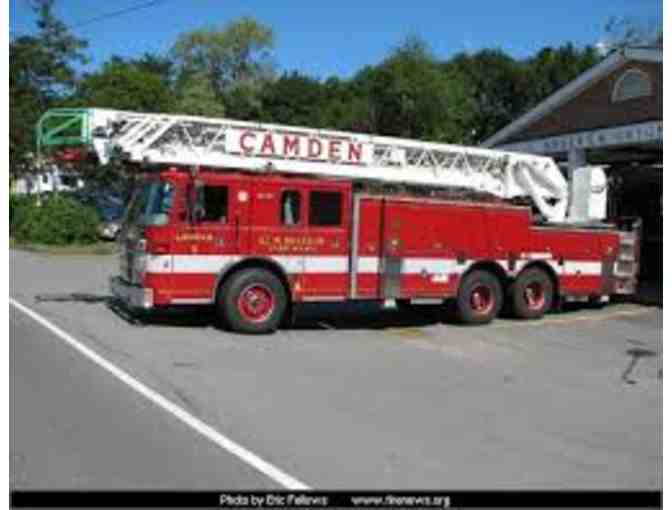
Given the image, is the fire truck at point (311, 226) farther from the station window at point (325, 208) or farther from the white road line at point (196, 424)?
the white road line at point (196, 424)

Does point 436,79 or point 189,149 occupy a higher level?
point 436,79

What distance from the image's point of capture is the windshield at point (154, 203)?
688 inches

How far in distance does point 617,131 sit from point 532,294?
21.1 feet

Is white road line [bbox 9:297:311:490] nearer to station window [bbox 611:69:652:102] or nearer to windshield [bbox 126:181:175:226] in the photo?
windshield [bbox 126:181:175:226]

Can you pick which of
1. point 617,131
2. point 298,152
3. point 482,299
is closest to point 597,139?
point 617,131

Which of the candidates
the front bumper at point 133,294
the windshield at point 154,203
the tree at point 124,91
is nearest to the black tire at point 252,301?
the front bumper at point 133,294

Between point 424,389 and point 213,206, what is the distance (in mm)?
5850

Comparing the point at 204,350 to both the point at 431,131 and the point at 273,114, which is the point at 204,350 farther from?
the point at 273,114

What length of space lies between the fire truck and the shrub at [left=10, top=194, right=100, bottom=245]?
21187mm

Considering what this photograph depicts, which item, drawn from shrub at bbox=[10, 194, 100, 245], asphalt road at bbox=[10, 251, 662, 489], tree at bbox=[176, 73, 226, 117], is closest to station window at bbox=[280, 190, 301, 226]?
asphalt road at bbox=[10, 251, 662, 489]

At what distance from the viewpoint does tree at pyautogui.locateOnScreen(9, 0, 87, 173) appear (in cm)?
5056

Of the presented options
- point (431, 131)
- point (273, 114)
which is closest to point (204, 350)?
point (431, 131)

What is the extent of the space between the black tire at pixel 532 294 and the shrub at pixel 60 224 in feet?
76.0

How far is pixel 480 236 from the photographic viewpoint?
20.1 metres
